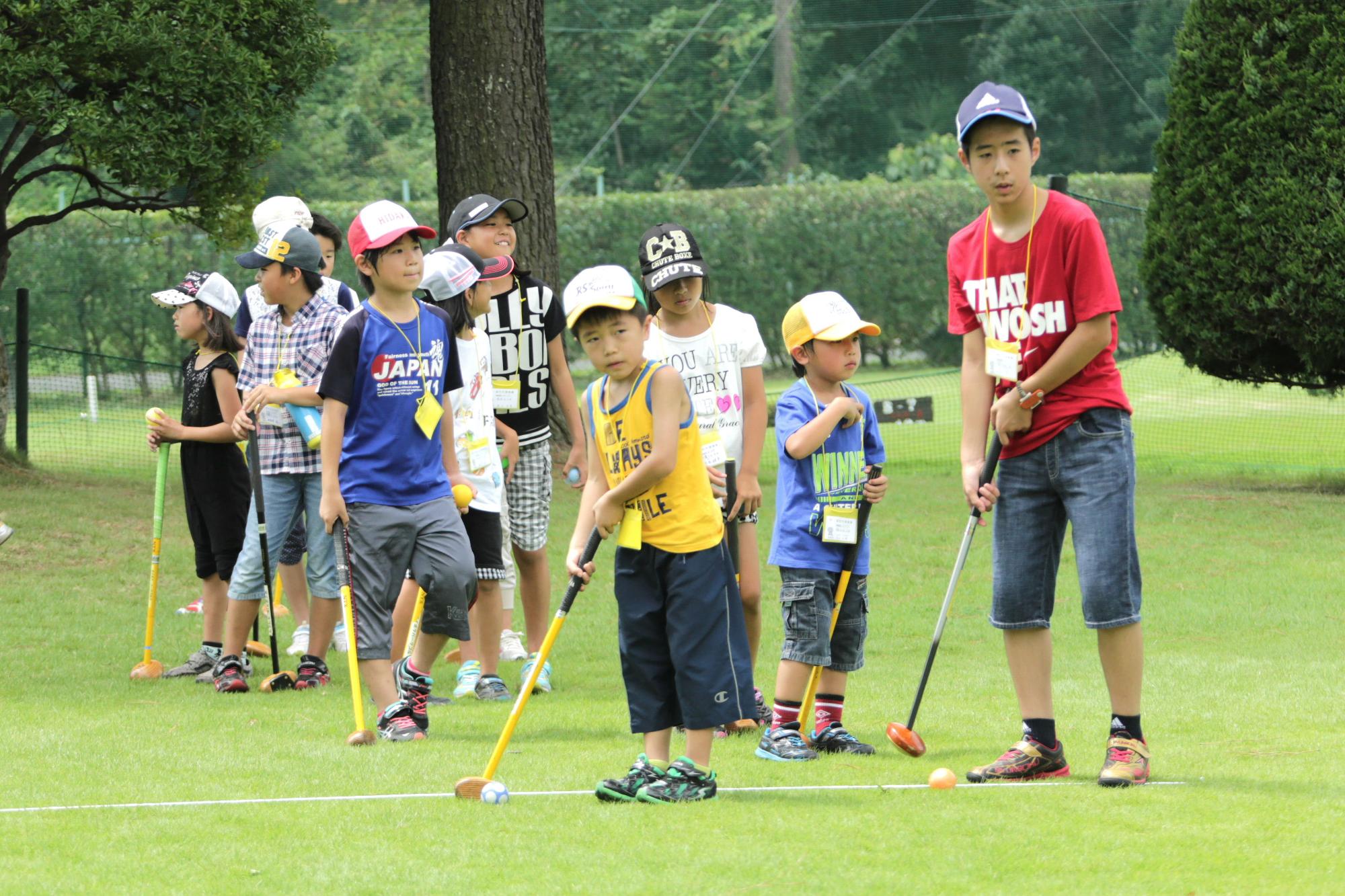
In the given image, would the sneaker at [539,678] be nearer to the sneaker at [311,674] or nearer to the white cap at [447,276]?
the sneaker at [311,674]

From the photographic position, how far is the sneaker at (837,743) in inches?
226

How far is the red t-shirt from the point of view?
493 cm

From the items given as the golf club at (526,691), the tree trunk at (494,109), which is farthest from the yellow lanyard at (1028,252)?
the tree trunk at (494,109)

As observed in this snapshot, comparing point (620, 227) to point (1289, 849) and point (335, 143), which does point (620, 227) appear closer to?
point (335, 143)

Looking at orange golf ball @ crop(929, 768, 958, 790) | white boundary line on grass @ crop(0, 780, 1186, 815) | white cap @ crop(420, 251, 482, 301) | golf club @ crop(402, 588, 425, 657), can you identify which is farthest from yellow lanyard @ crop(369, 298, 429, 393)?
orange golf ball @ crop(929, 768, 958, 790)

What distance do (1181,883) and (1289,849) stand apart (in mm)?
453

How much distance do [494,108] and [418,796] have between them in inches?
369

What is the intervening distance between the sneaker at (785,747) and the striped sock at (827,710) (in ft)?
0.74

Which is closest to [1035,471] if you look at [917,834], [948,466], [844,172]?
[917,834]

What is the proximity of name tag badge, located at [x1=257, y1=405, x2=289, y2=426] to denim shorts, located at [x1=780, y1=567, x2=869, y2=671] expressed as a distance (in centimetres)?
248

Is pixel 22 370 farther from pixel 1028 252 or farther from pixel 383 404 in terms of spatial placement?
pixel 1028 252

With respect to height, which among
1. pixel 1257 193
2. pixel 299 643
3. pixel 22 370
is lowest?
pixel 299 643

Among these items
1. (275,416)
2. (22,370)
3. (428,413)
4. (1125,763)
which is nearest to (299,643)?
(275,416)

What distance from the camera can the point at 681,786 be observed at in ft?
16.0
